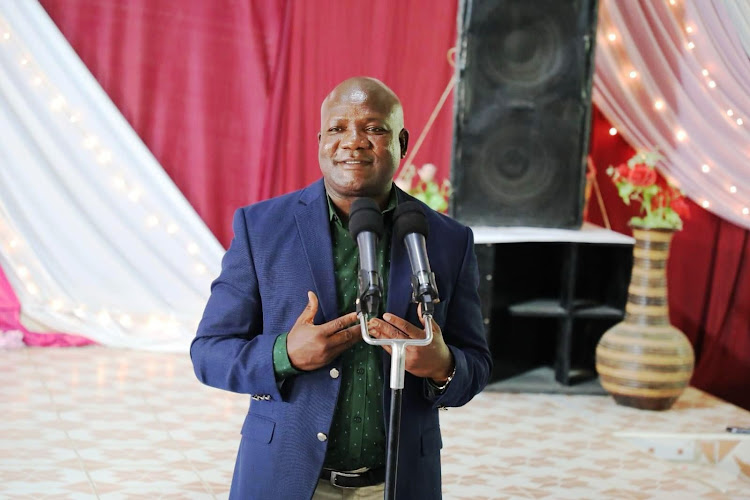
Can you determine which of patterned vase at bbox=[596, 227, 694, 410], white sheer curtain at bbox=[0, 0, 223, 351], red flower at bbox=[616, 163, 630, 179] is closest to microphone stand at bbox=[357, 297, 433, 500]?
patterned vase at bbox=[596, 227, 694, 410]

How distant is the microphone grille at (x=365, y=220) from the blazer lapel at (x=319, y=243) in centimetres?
26

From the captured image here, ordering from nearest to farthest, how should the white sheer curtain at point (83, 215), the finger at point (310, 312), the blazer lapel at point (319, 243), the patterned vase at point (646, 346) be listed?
the finger at point (310, 312)
the blazer lapel at point (319, 243)
the patterned vase at point (646, 346)
the white sheer curtain at point (83, 215)

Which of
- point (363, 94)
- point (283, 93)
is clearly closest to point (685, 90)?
point (283, 93)

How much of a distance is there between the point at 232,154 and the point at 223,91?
1.15 ft

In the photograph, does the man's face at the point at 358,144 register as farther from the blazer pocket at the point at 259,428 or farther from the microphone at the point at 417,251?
the blazer pocket at the point at 259,428

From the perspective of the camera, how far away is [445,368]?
5.31ft

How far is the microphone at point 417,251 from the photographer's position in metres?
1.39

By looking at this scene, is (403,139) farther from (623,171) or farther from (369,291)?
(623,171)

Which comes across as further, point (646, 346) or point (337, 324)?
point (646, 346)

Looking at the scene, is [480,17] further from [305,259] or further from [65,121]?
[305,259]

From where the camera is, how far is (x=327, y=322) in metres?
1.61

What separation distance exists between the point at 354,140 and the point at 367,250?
0.98 ft

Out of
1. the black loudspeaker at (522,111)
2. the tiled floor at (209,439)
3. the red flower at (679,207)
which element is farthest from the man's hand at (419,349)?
the red flower at (679,207)

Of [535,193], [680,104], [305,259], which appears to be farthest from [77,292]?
[305,259]
